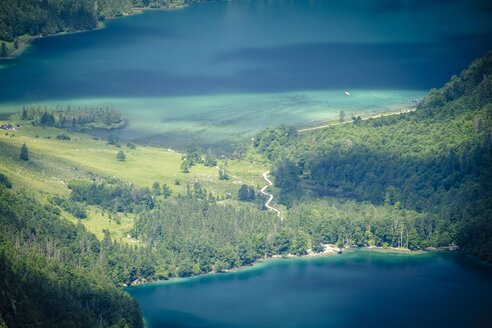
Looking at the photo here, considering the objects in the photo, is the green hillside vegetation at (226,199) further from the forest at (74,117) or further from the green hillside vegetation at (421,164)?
the forest at (74,117)

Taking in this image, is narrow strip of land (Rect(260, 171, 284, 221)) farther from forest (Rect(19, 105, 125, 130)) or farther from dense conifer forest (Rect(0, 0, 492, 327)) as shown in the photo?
forest (Rect(19, 105, 125, 130))

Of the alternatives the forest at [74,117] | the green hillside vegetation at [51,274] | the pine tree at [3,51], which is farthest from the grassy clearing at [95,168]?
the pine tree at [3,51]

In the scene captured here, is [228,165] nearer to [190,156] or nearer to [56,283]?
[190,156]

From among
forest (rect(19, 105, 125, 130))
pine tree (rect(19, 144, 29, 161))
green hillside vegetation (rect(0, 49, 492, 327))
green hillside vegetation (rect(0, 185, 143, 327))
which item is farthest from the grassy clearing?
green hillside vegetation (rect(0, 185, 143, 327))

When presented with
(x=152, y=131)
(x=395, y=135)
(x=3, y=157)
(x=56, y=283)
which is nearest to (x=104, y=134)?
(x=152, y=131)

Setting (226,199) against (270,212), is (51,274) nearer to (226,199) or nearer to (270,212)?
(270,212)

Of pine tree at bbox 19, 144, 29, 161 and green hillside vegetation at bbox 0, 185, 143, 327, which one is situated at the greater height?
pine tree at bbox 19, 144, 29, 161
